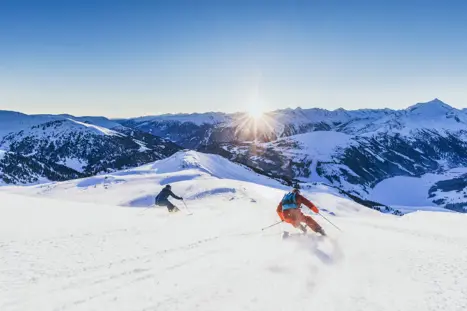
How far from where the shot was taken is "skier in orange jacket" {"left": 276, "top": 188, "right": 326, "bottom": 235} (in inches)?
651

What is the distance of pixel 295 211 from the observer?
671 inches

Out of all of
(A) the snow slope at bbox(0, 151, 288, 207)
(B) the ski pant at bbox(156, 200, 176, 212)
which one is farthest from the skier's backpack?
(A) the snow slope at bbox(0, 151, 288, 207)

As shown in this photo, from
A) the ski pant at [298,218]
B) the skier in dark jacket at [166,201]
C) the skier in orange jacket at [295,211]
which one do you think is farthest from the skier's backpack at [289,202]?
the skier in dark jacket at [166,201]

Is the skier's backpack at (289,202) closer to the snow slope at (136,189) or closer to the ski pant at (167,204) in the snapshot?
the ski pant at (167,204)

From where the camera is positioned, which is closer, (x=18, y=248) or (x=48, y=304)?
(x=48, y=304)

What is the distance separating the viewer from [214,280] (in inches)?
380

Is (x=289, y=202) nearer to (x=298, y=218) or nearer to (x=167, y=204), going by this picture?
(x=298, y=218)

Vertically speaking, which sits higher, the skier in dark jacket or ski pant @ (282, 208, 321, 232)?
ski pant @ (282, 208, 321, 232)

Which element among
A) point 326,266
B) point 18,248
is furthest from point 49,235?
point 326,266

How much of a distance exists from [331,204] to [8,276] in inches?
2855

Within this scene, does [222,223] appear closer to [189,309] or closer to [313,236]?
[313,236]

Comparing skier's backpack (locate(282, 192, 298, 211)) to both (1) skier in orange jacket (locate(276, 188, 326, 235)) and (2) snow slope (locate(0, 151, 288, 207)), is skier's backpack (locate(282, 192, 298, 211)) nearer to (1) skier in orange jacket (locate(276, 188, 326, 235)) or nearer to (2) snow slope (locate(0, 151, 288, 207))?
(1) skier in orange jacket (locate(276, 188, 326, 235))

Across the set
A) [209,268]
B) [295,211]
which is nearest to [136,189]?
[295,211]

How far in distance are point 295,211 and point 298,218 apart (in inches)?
15.2
